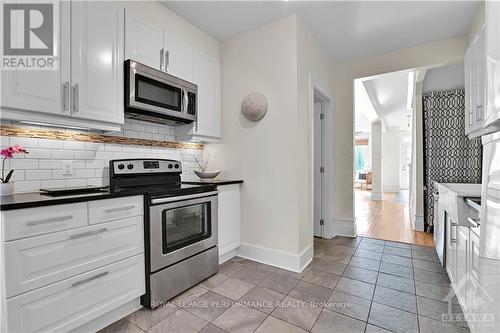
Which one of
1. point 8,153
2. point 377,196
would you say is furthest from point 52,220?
point 377,196

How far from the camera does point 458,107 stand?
3627 mm

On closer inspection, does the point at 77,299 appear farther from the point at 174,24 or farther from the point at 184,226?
the point at 174,24

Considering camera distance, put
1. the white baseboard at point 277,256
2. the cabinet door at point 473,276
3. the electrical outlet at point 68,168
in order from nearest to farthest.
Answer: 1. the cabinet door at point 473,276
2. the electrical outlet at point 68,168
3. the white baseboard at point 277,256

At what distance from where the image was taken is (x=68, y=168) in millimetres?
1865

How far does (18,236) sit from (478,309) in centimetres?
231

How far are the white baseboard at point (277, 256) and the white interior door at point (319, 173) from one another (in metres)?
0.93

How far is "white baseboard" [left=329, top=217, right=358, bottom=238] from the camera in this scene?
11.7 ft

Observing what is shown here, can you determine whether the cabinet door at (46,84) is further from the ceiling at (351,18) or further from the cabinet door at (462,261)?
the cabinet door at (462,261)

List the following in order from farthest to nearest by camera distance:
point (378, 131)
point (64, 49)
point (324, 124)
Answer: point (378, 131) → point (324, 124) → point (64, 49)

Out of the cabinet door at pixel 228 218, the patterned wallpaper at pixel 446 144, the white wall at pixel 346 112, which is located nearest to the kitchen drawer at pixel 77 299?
the cabinet door at pixel 228 218

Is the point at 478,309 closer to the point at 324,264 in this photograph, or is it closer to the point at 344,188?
the point at 324,264

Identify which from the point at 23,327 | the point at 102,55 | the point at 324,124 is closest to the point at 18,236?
the point at 23,327

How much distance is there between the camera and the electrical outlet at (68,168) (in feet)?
6.06

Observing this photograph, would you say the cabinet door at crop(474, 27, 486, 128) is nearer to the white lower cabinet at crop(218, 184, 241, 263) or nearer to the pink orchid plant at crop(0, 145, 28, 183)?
the white lower cabinet at crop(218, 184, 241, 263)
